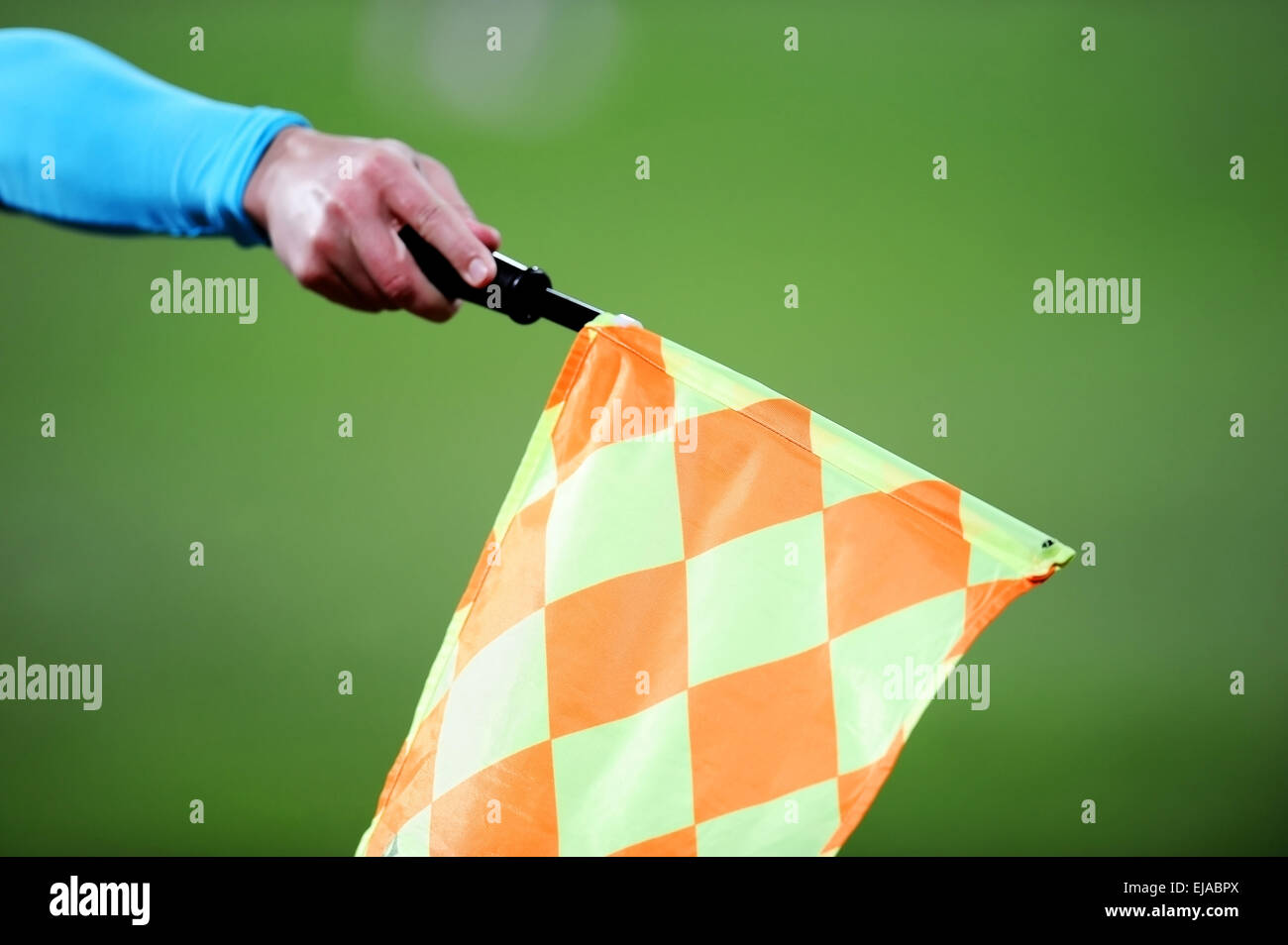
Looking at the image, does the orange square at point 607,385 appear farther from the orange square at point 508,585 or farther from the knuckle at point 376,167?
the knuckle at point 376,167

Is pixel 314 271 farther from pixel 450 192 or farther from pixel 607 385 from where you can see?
pixel 607 385

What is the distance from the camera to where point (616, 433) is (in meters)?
1.06

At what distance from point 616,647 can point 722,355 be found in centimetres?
165

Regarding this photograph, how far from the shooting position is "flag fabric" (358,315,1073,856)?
982 mm

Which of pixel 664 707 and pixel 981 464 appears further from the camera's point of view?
pixel 981 464

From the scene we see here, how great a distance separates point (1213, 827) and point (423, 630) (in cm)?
173

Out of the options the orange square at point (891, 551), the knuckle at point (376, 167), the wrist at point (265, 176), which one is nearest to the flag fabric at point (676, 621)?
the orange square at point (891, 551)

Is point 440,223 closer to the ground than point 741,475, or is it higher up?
higher up

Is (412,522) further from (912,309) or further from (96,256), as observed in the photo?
(912,309)

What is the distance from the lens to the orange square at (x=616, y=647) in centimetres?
103

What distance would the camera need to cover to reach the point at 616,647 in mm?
1041

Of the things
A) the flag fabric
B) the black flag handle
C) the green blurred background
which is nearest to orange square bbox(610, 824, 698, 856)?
the flag fabric

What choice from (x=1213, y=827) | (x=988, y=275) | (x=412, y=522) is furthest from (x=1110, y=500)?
(x=412, y=522)

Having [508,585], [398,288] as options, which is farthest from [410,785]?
[398,288]
